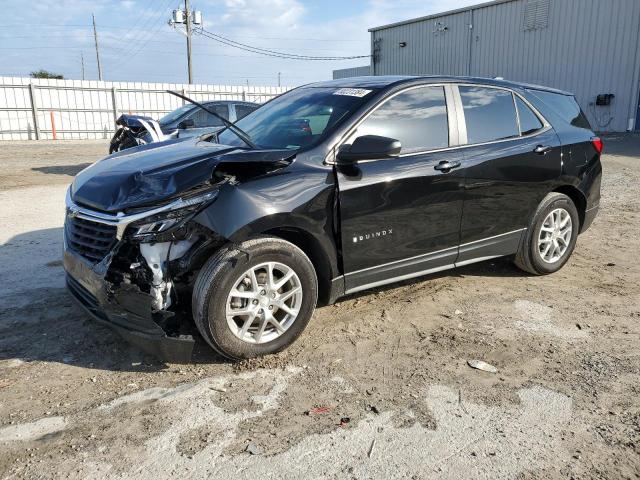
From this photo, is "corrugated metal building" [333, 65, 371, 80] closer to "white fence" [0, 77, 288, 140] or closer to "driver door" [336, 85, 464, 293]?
"white fence" [0, 77, 288, 140]

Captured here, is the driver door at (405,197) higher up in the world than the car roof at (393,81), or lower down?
lower down

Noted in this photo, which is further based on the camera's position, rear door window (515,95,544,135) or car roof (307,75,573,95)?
rear door window (515,95,544,135)

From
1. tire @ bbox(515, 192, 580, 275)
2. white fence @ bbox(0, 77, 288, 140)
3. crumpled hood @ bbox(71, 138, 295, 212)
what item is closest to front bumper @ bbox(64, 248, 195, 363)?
crumpled hood @ bbox(71, 138, 295, 212)

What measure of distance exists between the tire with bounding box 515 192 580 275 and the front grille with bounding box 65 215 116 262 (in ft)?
11.6

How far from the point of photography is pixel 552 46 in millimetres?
22172

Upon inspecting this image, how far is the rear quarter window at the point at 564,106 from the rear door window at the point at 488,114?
1.69 feet

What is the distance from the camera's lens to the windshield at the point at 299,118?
3869 mm

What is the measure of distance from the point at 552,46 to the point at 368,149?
72.5 ft

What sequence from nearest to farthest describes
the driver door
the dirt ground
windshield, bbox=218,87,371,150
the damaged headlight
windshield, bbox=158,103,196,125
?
the dirt ground, the damaged headlight, the driver door, windshield, bbox=218,87,371,150, windshield, bbox=158,103,196,125

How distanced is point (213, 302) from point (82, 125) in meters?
22.9

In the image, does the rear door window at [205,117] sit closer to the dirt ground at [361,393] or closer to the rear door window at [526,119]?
the dirt ground at [361,393]

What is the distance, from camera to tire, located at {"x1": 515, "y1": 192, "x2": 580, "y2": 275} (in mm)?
4887

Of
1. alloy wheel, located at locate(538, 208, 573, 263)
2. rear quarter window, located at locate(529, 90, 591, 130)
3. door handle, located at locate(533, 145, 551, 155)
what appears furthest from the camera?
rear quarter window, located at locate(529, 90, 591, 130)

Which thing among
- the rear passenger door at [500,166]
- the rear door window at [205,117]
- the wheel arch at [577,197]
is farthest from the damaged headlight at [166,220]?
the rear door window at [205,117]
